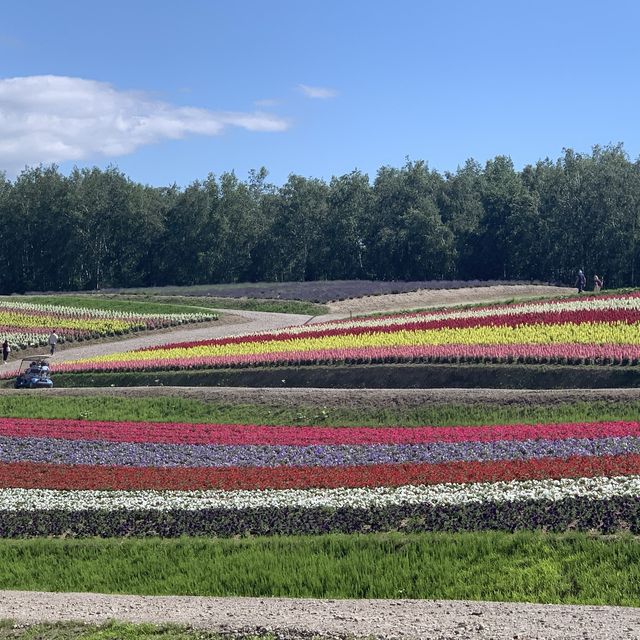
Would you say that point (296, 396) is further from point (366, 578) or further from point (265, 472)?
point (366, 578)

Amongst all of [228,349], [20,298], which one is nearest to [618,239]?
[20,298]

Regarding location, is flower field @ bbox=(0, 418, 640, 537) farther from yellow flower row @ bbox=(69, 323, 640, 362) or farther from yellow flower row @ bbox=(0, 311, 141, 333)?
yellow flower row @ bbox=(0, 311, 141, 333)

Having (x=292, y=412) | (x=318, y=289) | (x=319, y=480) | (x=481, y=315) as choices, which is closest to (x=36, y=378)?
(x=292, y=412)

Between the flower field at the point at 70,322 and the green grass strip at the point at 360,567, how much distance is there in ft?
125

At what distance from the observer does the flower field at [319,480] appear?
637 inches

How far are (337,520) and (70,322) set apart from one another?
45.8 m

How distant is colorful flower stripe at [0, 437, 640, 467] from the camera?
66.6ft

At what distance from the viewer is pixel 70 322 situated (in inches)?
2352

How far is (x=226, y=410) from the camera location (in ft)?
95.6

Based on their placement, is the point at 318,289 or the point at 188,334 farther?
the point at 318,289

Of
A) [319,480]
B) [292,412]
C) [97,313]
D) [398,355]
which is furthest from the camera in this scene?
[97,313]

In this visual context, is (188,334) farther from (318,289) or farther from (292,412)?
(292,412)

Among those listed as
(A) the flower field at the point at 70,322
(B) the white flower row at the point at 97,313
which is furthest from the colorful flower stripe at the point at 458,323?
(B) the white flower row at the point at 97,313

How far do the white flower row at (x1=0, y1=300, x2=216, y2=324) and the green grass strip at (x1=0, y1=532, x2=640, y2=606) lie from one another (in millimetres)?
43681
